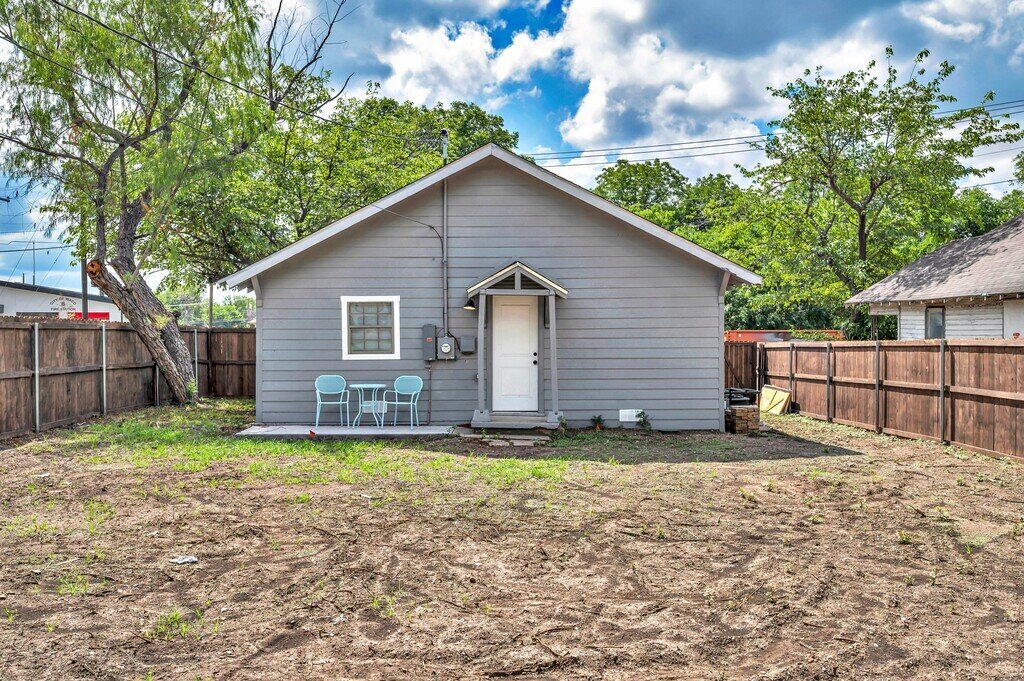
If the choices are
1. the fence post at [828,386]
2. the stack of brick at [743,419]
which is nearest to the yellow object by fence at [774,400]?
the fence post at [828,386]

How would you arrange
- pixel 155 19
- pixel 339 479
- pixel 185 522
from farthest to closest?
pixel 155 19, pixel 339 479, pixel 185 522

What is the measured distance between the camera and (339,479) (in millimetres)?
7078

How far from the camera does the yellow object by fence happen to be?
47.0 feet

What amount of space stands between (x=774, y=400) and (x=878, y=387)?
3.84m

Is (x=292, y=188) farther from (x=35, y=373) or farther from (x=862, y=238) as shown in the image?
(x=862, y=238)

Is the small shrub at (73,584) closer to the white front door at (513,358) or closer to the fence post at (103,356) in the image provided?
the white front door at (513,358)

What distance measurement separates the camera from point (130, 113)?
12.9m

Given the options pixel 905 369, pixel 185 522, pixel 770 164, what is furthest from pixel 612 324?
pixel 770 164

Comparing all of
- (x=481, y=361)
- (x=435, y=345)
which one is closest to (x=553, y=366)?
(x=481, y=361)

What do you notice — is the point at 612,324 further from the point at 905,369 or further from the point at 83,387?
the point at 83,387

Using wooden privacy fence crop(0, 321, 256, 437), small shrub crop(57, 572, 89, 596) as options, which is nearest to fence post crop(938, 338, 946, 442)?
small shrub crop(57, 572, 89, 596)

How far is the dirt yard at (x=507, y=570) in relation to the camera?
3170mm

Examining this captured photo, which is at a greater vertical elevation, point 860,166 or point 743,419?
point 860,166

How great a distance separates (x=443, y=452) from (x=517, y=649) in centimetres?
583
